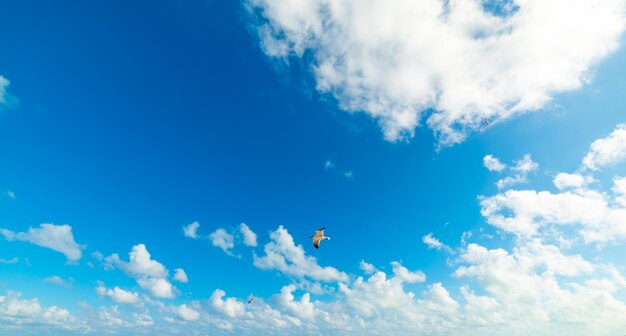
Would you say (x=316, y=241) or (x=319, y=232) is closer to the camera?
(x=316, y=241)

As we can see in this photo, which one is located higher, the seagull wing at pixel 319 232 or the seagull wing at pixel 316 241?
the seagull wing at pixel 319 232

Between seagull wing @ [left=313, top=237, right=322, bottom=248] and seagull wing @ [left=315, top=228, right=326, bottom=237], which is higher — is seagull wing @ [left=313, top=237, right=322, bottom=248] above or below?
below

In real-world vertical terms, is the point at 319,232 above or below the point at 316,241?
above

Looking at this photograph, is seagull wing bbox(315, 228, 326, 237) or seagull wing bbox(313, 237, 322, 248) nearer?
seagull wing bbox(313, 237, 322, 248)

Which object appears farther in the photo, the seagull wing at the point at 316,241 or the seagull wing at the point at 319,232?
the seagull wing at the point at 319,232

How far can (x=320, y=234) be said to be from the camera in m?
108
